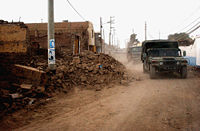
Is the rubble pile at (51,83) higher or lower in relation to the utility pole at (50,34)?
lower

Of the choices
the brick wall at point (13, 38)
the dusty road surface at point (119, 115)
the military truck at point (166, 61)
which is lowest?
the dusty road surface at point (119, 115)

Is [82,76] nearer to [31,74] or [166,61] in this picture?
[31,74]

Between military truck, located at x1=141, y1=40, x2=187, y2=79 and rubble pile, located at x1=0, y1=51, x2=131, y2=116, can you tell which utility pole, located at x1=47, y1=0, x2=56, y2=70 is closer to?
rubble pile, located at x1=0, y1=51, x2=131, y2=116

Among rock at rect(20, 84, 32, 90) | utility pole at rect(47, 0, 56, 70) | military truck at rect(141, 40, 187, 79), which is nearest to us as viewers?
rock at rect(20, 84, 32, 90)

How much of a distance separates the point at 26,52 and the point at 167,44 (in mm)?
A: 9629

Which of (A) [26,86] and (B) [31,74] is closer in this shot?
(A) [26,86]

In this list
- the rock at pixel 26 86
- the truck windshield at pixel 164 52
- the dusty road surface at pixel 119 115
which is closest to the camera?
the dusty road surface at pixel 119 115

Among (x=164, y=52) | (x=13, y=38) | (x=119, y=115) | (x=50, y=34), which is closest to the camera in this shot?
(x=119, y=115)

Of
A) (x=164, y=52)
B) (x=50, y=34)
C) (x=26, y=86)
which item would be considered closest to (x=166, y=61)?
(x=164, y=52)

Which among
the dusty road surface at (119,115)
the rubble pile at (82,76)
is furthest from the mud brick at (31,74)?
the dusty road surface at (119,115)

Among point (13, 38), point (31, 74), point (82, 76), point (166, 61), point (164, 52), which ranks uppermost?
point (13, 38)

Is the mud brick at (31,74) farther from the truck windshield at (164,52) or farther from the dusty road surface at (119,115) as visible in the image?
the truck windshield at (164,52)

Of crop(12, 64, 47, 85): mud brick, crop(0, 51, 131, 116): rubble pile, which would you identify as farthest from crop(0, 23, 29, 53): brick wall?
crop(12, 64, 47, 85): mud brick

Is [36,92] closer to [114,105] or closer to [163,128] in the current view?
[114,105]
